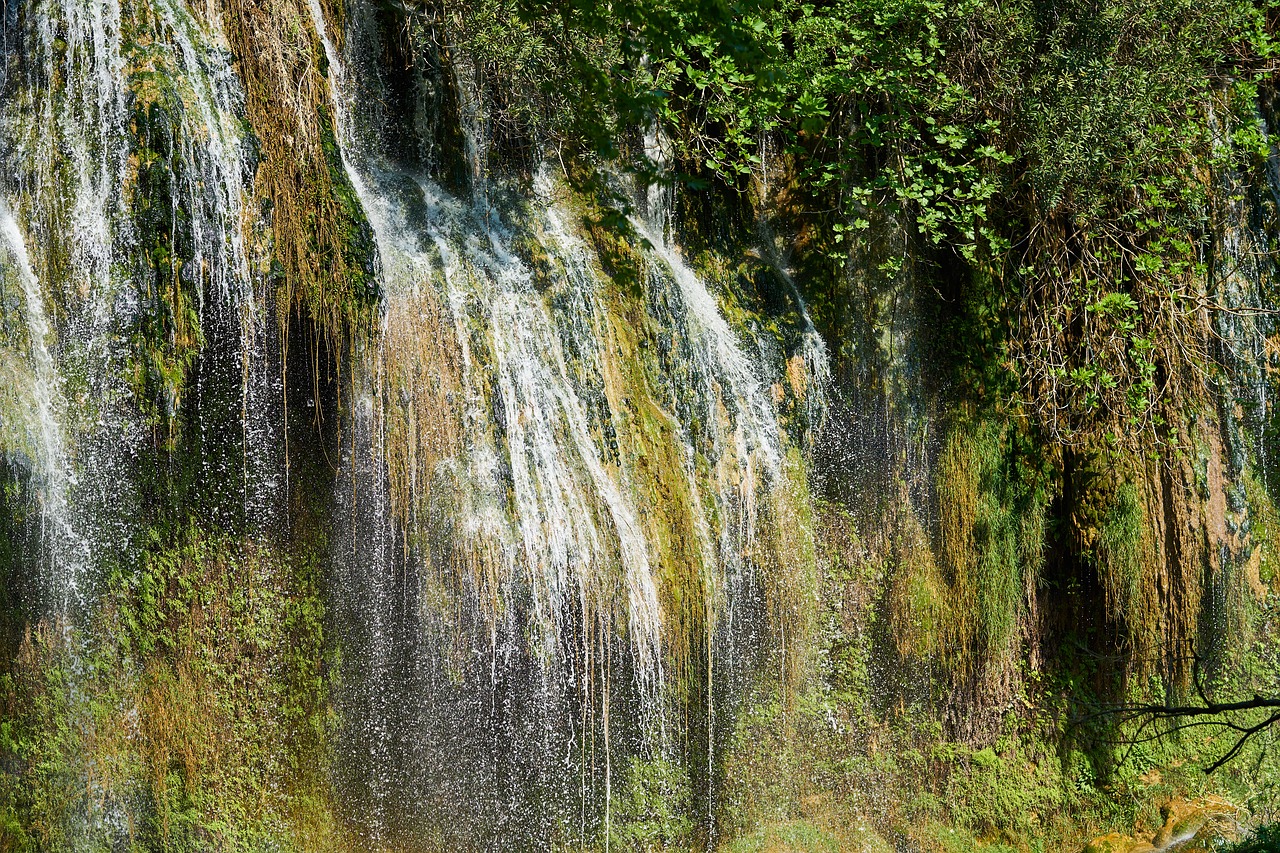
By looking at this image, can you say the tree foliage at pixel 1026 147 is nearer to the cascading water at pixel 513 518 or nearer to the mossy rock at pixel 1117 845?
the cascading water at pixel 513 518

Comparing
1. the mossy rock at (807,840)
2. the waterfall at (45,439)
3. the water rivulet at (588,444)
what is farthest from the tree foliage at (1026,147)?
the waterfall at (45,439)

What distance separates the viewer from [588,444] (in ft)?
19.8

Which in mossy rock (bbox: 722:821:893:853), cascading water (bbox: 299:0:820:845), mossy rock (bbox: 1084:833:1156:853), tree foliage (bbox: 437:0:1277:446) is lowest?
mossy rock (bbox: 1084:833:1156:853)

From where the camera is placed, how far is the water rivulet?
17.0 feet

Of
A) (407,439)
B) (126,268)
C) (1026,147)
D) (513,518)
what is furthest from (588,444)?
(1026,147)

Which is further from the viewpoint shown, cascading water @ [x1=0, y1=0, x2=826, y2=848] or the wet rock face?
the wet rock face

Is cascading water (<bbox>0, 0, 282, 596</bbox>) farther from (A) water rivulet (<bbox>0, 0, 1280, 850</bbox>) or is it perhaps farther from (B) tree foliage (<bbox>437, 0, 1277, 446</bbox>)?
(B) tree foliage (<bbox>437, 0, 1277, 446</bbox>)

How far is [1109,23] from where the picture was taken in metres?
6.97

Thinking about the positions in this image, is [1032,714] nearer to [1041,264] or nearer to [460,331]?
[1041,264]

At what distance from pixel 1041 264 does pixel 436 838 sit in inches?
189

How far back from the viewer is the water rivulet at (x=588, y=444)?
518 centimetres

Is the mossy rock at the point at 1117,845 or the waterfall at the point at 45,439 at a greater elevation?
the waterfall at the point at 45,439

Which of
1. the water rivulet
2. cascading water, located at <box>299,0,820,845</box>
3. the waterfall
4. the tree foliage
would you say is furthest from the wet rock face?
the waterfall

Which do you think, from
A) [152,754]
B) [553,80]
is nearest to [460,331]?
[553,80]
